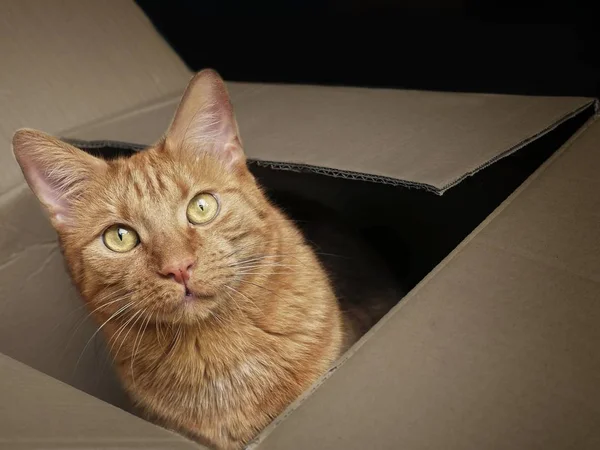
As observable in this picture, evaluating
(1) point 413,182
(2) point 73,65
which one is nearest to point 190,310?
(1) point 413,182

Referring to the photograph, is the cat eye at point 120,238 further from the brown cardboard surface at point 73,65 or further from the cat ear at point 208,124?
the brown cardboard surface at point 73,65

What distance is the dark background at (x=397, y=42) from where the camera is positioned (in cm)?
202

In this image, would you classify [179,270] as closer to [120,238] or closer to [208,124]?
[120,238]

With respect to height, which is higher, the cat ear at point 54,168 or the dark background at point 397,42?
the dark background at point 397,42

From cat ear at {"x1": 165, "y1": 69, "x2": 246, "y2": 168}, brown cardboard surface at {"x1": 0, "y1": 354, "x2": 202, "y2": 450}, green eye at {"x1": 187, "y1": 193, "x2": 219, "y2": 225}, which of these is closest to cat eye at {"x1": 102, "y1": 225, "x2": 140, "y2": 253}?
green eye at {"x1": 187, "y1": 193, "x2": 219, "y2": 225}

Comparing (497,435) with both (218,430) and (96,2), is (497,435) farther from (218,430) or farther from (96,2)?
(96,2)

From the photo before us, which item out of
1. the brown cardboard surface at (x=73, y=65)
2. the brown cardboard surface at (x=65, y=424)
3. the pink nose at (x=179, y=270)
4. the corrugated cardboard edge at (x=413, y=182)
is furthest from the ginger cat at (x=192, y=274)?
the brown cardboard surface at (x=73, y=65)

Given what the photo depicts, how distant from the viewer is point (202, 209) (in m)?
1.09

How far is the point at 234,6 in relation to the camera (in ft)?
Answer: 8.32

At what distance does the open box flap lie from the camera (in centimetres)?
103

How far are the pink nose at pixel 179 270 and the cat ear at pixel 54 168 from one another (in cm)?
35

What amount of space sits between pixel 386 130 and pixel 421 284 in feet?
1.52

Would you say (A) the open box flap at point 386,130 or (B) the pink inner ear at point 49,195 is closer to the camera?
(A) the open box flap at point 386,130

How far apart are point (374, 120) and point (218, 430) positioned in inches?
27.9
